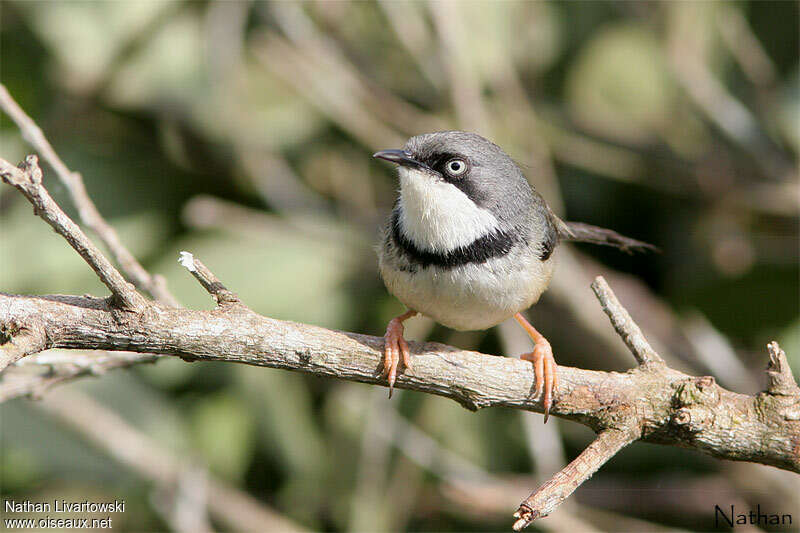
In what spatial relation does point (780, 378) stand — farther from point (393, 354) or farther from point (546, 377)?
point (393, 354)

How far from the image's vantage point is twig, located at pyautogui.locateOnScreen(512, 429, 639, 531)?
2271mm

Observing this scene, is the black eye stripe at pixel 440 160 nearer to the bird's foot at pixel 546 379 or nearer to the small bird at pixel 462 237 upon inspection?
the small bird at pixel 462 237

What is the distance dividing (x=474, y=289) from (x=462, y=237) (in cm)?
22

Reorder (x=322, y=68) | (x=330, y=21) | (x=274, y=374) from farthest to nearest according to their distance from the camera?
(x=330, y=21)
(x=322, y=68)
(x=274, y=374)

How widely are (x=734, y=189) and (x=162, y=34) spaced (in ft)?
13.3

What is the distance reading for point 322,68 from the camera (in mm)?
5797

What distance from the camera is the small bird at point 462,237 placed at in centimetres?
328

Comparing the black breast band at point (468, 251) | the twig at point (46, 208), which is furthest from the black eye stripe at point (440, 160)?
the twig at point (46, 208)

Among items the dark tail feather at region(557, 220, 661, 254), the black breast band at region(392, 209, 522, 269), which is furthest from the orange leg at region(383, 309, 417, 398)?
the dark tail feather at region(557, 220, 661, 254)

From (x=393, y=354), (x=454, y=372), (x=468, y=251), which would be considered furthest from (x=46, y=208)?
(x=468, y=251)

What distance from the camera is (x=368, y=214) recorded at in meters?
6.13

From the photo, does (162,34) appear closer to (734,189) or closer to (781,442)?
(734,189)

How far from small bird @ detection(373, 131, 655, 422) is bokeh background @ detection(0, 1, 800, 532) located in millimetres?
1384

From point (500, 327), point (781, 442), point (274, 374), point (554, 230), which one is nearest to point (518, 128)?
point (500, 327)
